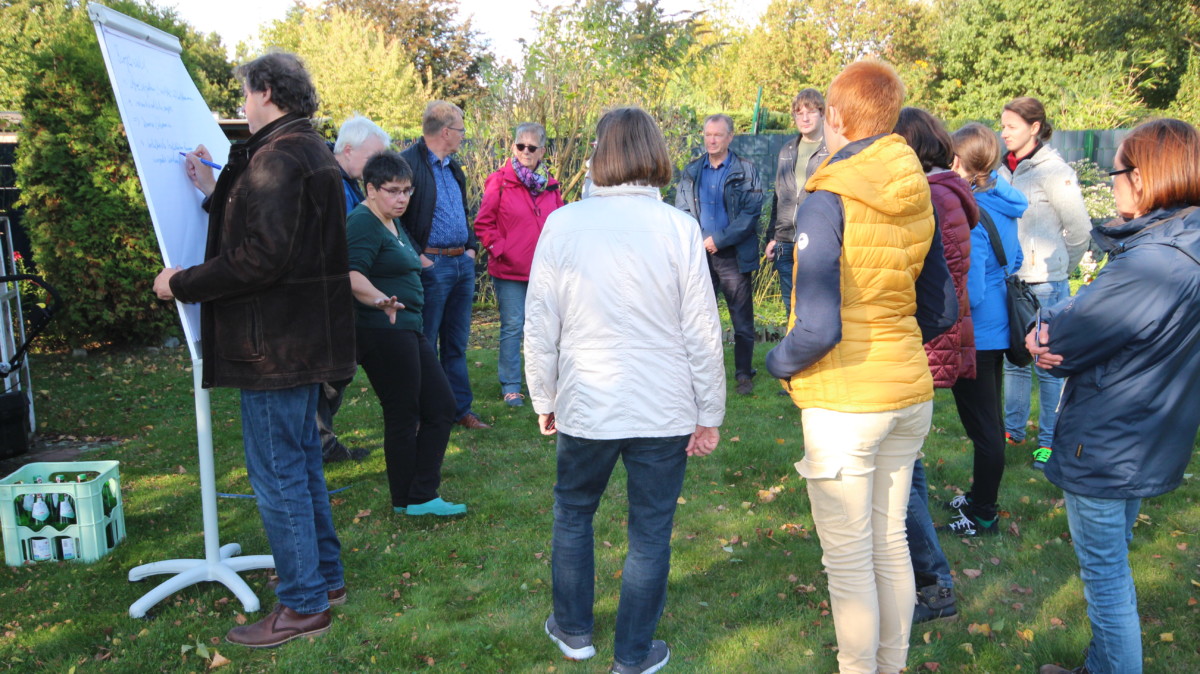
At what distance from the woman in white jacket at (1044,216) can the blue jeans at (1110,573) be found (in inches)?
102

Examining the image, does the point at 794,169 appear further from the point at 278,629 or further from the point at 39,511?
the point at 39,511

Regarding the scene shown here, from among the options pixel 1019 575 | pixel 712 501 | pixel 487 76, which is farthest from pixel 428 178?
pixel 487 76

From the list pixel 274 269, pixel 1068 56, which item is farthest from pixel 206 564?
pixel 1068 56

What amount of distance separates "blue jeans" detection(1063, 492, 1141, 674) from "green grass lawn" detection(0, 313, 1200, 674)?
46 cm

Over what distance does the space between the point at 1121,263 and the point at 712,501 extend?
2640mm

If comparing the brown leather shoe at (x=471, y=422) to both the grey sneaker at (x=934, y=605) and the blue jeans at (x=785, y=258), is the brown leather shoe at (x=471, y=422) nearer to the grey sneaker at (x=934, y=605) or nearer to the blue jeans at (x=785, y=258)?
the blue jeans at (x=785, y=258)

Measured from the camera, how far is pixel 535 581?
3.78 meters

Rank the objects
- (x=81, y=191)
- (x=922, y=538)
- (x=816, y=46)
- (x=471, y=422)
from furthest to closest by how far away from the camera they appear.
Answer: (x=816, y=46), (x=81, y=191), (x=471, y=422), (x=922, y=538)

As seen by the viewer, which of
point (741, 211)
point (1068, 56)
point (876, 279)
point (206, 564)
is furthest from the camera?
point (1068, 56)

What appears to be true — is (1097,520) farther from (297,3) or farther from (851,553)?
(297,3)

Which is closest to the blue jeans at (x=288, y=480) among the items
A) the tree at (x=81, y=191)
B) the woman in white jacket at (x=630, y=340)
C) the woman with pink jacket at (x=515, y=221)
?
the woman in white jacket at (x=630, y=340)

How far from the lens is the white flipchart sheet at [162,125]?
9.85 feet

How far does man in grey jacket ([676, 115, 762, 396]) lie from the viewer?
677 cm

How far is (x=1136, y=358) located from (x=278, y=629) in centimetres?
306
